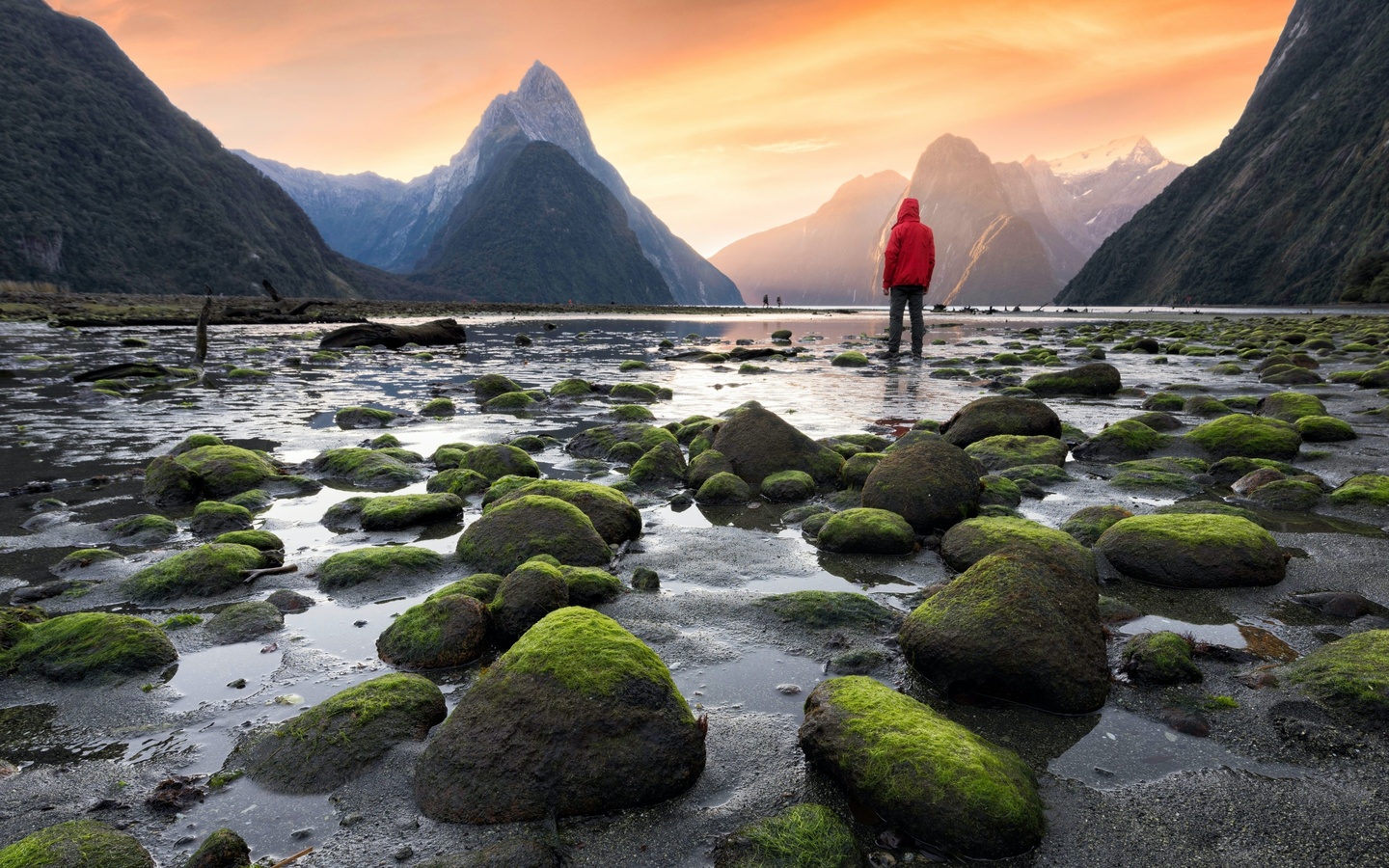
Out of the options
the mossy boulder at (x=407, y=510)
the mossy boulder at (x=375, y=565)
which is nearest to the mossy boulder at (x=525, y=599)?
the mossy boulder at (x=375, y=565)

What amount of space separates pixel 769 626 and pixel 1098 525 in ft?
11.1

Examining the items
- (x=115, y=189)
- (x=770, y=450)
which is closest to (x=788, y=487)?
(x=770, y=450)

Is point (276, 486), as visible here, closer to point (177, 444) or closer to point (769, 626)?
point (177, 444)

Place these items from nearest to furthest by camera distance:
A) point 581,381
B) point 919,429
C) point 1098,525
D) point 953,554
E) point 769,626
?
1. point 769,626
2. point 953,554
3. point 1098,525
4. point 919,429
5. point 581,381

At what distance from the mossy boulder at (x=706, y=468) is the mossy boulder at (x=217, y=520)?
178 inches

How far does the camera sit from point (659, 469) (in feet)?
27.6

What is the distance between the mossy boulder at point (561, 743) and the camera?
9.48 ft

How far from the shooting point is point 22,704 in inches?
142

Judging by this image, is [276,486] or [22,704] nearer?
[22,704]

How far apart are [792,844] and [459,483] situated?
19.9 feet

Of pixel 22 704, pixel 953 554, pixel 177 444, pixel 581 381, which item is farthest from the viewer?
pixel 581 381

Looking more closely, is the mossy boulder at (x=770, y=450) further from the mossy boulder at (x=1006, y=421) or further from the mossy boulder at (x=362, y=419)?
the mossy boulder at (x=362, y=419)

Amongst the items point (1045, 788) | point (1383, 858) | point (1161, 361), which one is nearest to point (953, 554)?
point (1045, 788)

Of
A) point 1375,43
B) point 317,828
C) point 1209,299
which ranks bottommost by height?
point 317,828
